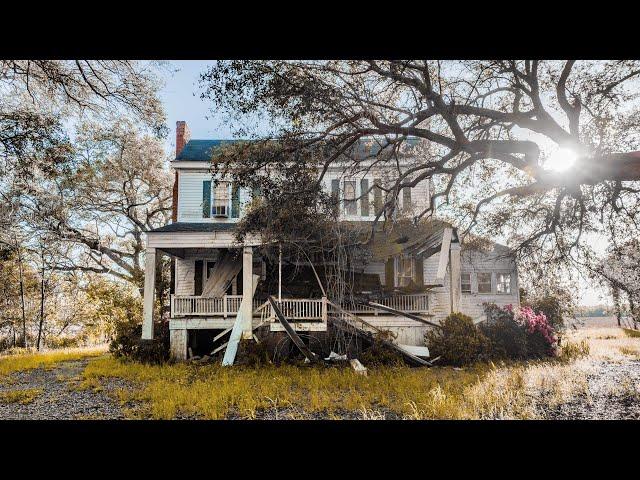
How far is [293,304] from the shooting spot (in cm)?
739

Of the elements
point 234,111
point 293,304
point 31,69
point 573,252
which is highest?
point 31,69

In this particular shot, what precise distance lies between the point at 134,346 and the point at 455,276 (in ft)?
17.4

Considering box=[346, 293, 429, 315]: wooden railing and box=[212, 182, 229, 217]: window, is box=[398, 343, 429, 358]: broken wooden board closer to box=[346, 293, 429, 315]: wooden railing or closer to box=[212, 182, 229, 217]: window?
box=[346, 293, 429, 315]: wooden railing

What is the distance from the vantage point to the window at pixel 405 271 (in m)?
8.27

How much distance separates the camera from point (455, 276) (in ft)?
23.5

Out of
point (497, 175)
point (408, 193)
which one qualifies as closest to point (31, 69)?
point (408, 193)

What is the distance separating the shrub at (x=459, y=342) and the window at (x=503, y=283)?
35.4 inches

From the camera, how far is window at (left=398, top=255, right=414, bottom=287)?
8.27 m

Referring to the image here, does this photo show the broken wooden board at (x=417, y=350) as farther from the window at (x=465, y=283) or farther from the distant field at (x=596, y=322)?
the distant field at (x=596, y=322)

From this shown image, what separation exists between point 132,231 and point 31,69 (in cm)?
424

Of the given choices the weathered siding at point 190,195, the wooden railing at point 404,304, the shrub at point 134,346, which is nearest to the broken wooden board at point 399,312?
the wooden railing at point 404,304

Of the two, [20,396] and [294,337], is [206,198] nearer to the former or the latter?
[294,337]
